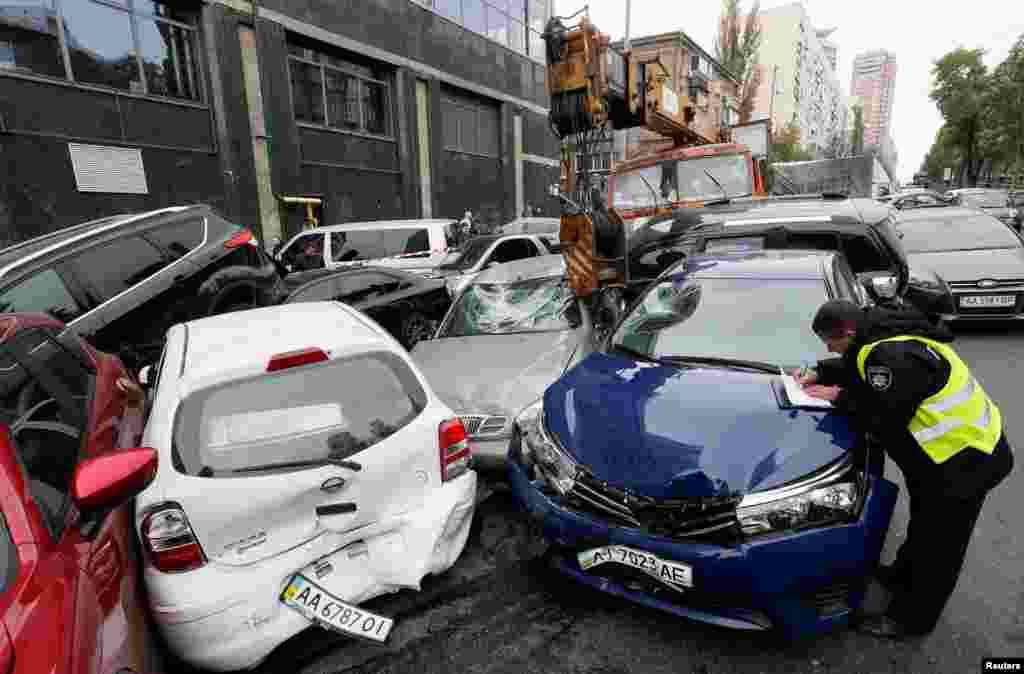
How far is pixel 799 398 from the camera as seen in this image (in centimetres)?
263

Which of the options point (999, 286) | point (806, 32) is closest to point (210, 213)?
point (999, 286)

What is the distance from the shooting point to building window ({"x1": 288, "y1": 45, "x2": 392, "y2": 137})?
14.4 meters

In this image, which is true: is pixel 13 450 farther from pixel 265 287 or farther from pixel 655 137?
pixel 655 137

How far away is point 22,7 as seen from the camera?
9469 mm

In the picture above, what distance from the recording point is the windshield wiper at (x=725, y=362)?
10.1 ft

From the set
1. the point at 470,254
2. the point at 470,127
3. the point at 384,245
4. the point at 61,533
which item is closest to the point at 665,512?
the point at 61,533

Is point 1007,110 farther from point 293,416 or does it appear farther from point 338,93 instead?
point 293,416

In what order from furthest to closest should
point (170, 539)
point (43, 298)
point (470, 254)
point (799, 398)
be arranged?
1. point (470, 254)
2. point (43, 298)
3. point (799, 398)
4. point (170, 539)

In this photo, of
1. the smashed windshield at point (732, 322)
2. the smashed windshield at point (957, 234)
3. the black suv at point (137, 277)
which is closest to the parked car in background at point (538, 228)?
the black suv at point (137, 277)

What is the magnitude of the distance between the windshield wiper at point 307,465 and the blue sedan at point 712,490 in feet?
3.00

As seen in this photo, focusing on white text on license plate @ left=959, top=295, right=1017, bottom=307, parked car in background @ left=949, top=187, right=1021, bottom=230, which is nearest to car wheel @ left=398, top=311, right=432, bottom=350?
white text on license plate @ left=959, top=295, right=1017, bottom=307

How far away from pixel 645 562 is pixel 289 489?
1.53 meters

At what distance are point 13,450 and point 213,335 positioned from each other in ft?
4.16

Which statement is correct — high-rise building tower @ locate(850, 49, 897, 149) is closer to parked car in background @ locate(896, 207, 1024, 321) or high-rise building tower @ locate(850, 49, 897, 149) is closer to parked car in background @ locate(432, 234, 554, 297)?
parked car in background @ locate(896, 207, 1024, 321)
